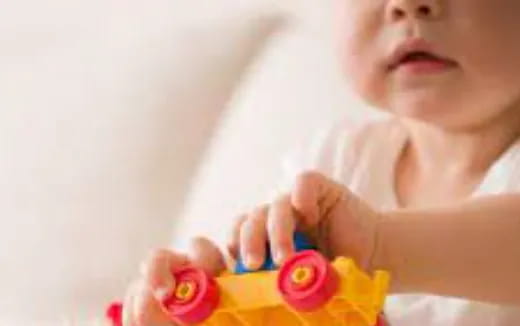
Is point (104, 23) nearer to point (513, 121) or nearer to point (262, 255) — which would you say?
point (513, 121)

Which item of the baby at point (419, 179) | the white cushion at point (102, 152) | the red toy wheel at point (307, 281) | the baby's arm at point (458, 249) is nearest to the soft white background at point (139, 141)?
the white cushion at point (102, 152)

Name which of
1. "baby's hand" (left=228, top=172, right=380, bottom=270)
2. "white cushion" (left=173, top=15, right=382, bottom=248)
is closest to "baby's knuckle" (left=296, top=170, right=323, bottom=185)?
"baby's hand" (left=228, top=172, right=380, bottom=270)

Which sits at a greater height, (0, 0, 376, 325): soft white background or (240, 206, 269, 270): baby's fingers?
(0, 0, 376, 325): soft white background

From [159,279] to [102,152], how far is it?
0.59 m

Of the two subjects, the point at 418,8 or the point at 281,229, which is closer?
the point at 281,229

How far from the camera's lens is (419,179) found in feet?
3.22

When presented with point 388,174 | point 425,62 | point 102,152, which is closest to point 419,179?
point 388,174

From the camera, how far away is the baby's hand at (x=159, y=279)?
0.70 metres

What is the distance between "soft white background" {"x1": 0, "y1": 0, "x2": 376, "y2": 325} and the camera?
122cm

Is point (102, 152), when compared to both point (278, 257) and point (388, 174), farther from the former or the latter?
point (278, 257)

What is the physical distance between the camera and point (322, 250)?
711mm

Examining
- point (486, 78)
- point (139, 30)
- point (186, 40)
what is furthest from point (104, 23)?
point (486, 78)

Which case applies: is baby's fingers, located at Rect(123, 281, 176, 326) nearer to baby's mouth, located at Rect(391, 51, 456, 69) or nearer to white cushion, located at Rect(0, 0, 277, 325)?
baby's mouth, located at Rect(391, 51, 456, 69)

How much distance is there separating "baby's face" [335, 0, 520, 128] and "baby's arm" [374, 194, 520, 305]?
0.36ft
